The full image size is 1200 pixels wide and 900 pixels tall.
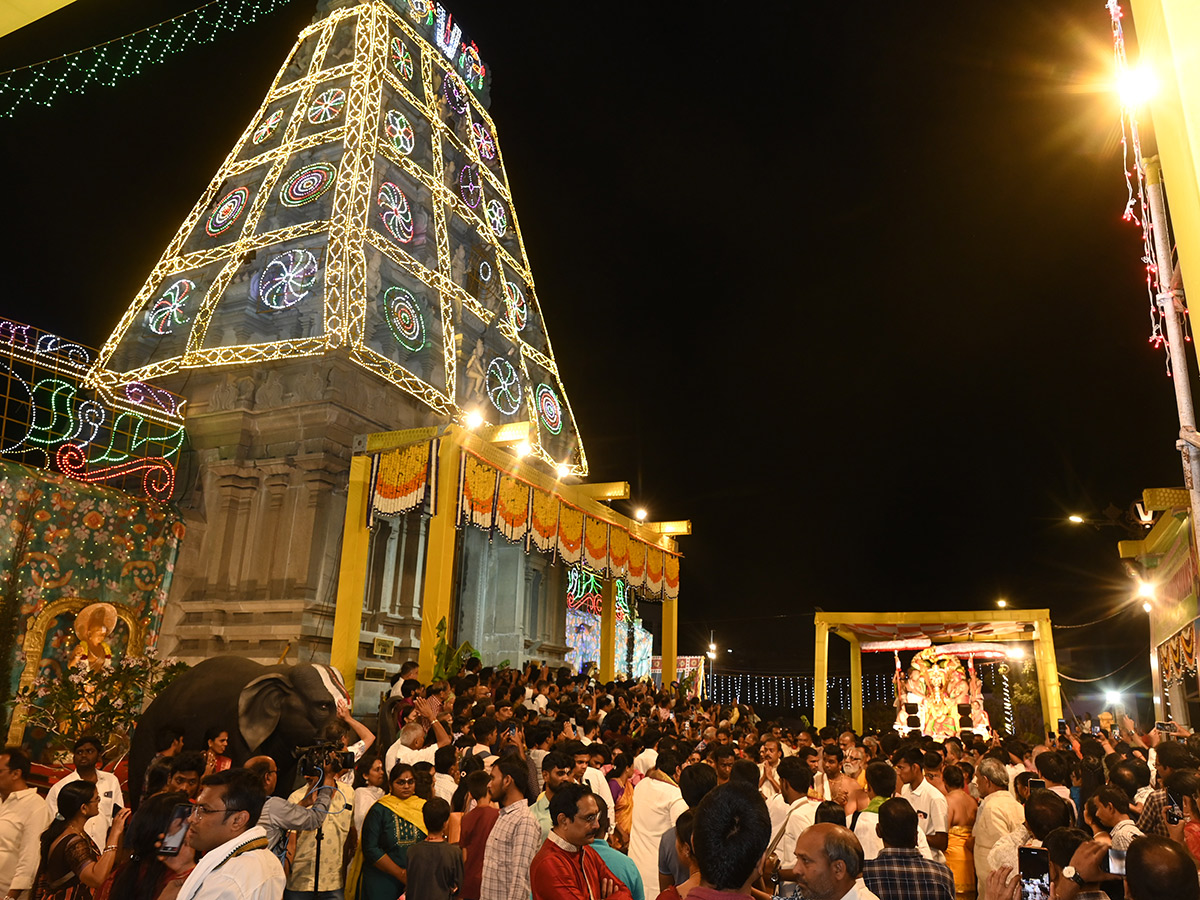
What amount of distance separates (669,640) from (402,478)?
38.8 ft

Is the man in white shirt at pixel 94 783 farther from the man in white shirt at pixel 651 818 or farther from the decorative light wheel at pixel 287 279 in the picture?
the decorative light wheel at pixel 287 279

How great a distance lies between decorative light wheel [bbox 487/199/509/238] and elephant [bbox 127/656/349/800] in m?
18.7

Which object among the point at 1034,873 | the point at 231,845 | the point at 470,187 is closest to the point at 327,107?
the point at 470,187

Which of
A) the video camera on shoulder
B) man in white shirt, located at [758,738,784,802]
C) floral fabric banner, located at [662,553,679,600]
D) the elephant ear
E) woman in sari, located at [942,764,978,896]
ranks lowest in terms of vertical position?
woman in sari, located at [942,764,978,896]

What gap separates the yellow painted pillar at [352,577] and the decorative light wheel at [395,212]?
23.8 feet

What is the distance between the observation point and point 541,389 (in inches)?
953

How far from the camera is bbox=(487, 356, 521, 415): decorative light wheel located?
22.2 m

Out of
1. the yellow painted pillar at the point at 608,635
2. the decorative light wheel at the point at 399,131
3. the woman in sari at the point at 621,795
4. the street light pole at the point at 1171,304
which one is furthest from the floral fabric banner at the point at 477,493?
the street light pole at the point at 1171,304

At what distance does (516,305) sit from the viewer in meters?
24.3

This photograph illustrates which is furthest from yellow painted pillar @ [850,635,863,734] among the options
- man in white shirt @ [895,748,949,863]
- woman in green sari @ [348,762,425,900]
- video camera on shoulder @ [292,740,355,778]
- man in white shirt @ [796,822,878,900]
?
man in white shirt @ [796,822,878,900]

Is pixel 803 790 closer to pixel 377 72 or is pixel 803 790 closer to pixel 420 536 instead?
pixel 420 536

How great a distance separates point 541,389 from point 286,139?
9367 millimetres

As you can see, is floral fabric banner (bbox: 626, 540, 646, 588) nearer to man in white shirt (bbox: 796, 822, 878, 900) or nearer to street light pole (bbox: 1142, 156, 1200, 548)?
street light pole (bbox: 1142, 156, 1200, 548)

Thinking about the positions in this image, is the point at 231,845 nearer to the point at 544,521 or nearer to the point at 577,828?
the point at 577,828
